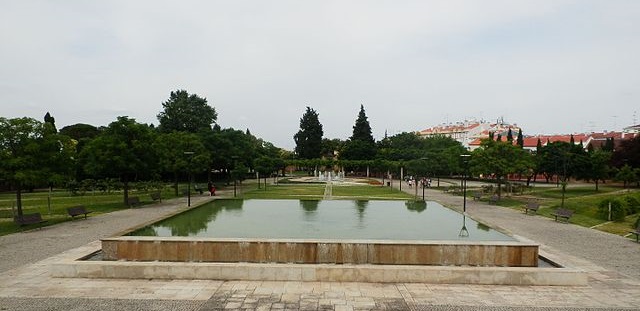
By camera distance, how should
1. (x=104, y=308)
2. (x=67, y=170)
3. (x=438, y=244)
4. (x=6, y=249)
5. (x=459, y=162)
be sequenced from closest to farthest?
(x=104, y=308)
(x=438, y=244)
(x=6, y=249)
(x=67, y=170)
(x=459, y=162)

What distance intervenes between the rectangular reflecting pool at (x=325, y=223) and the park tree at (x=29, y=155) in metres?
7.55

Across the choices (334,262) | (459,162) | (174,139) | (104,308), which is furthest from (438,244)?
(459,162)

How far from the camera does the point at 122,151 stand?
29500mm

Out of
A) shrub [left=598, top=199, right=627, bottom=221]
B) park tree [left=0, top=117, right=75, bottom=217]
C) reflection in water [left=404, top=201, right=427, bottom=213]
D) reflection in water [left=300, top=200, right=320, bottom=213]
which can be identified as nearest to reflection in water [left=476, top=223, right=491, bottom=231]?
reflection in water [left=404, top=201, right=427, bottom=213]

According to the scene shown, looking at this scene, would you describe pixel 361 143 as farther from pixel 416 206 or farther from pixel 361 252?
pixel 361 252

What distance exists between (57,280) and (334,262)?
8318 mm

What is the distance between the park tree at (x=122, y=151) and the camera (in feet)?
95.2

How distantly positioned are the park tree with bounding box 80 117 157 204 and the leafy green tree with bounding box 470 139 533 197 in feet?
89.5

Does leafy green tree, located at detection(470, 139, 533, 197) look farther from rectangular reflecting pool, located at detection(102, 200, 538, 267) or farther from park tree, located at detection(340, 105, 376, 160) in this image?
park tree, located at detection(340, 105, 376, 160)

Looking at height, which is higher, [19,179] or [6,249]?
[19,179]

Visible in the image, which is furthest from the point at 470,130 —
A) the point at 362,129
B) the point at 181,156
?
the point at 181,156

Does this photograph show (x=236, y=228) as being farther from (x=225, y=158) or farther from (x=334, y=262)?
(x=225, y=158)

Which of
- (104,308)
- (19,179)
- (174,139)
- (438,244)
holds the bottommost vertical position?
(104,308)

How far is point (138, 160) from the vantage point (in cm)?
2992
